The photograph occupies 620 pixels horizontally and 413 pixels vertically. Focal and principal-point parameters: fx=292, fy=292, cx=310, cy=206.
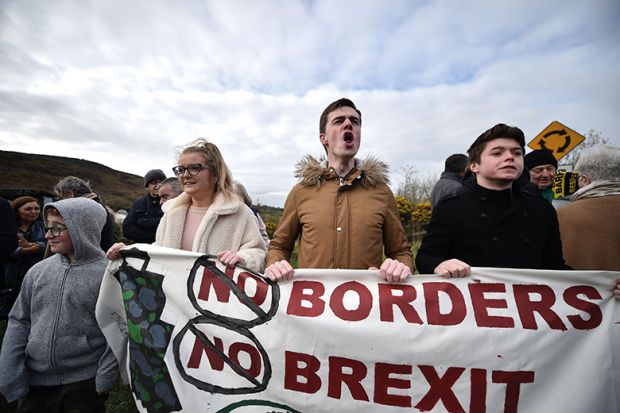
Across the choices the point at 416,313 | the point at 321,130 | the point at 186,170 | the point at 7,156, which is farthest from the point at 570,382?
the point at 7,156

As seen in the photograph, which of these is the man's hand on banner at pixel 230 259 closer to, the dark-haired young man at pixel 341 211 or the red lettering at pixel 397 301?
the dark-haired young man at pixel 341 211

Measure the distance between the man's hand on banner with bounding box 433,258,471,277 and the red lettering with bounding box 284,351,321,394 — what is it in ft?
2.98

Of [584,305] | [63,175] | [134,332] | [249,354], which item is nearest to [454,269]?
[584,305]

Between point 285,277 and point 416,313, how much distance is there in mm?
803

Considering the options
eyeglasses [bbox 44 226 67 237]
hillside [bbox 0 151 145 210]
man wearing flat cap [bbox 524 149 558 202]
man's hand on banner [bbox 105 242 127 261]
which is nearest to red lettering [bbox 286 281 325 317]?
man's hand on banner [bbox 105 242 127 261]

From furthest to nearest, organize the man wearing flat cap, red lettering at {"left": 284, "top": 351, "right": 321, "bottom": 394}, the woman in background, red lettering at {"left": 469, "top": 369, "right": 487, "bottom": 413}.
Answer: the man wearing flat cap, the woman in background, red lettering at {"left": 284, "top": 351, "right": 321, "bottom": 394}, red lettering at {"left": 469, "top": 369, "right": 487, "bottom": 413}

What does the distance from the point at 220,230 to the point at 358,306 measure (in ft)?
3.76

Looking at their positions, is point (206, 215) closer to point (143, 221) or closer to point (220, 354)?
point (220, 354)

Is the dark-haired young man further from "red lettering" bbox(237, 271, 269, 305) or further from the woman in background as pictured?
the woman in background

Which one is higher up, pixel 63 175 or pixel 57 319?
pixel 63 175

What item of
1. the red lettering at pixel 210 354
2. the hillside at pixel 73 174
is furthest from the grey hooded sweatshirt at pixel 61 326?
the hillside at pixel 73 174

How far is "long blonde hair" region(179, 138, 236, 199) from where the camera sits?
2.27 m

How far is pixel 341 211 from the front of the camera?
203cm

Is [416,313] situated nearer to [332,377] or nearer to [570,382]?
[332,377]
